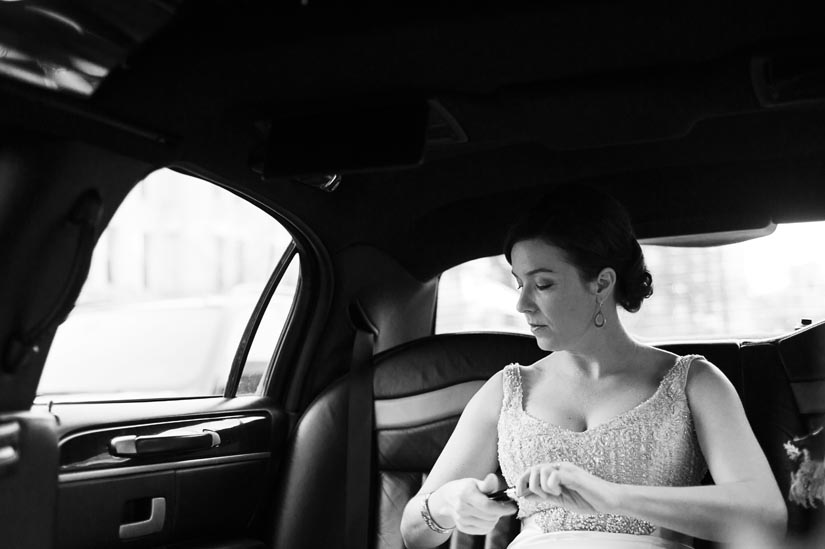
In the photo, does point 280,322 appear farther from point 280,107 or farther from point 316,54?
point 316,54

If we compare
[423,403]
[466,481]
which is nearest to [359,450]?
[423,403]

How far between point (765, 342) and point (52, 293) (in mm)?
1733

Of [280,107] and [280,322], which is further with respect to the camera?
[280,322]

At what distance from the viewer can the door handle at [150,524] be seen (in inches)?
90.3

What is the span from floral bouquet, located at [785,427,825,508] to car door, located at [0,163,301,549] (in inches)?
57.2

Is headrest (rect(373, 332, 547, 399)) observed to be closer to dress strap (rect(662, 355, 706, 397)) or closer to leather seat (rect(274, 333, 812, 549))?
leather seat (rect(274, 333, 812, 549))

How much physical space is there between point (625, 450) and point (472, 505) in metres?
0.40

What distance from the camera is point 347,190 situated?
276 centimetres

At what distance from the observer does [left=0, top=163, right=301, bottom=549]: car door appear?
1913 millimetres

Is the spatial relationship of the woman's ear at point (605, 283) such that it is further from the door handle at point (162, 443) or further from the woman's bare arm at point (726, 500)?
the door handle at point (162, 443)

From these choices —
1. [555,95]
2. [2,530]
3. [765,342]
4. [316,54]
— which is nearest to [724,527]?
[765,342]

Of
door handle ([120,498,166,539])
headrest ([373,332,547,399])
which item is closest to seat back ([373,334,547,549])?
headrest ([373,332,547,399])

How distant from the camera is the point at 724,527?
1.90m

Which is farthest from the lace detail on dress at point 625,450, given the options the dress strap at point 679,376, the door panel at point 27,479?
the door panel at point 27,479
